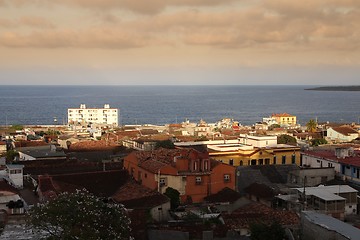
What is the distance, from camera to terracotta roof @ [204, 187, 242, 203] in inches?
1021

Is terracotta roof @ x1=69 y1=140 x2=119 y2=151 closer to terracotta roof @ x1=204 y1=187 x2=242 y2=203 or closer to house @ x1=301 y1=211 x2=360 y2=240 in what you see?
terracotta roof @ x1=204 y1=187 x2=242 y2=203

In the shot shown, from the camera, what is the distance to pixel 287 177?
32.1 m

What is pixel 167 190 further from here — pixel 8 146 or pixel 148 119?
pixel 148 119

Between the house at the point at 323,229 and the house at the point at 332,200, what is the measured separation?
15.4 ft

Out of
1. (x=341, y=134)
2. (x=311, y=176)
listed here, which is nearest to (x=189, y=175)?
(x=311, y=176)

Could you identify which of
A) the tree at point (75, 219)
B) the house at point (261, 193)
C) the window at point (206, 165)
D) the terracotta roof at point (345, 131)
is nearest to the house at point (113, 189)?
the window at point (206, 165)

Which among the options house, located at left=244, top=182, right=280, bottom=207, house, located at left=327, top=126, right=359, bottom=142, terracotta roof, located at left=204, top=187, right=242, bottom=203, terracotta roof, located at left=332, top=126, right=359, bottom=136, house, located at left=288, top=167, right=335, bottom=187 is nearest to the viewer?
terracotta roof, located at left=204, top=187, right=242, bottom=203

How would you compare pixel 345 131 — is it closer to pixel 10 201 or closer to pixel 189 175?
pixel 189 175

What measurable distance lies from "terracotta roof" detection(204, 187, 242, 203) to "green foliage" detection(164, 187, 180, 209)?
196 cm

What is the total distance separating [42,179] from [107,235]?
483 inches

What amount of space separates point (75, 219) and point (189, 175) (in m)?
14.1

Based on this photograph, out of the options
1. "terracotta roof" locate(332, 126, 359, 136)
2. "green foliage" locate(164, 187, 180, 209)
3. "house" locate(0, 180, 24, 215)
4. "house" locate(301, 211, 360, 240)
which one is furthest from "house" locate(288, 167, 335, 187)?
"terracotta roof" locate(332, 126, 359, 136)

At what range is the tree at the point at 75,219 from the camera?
44.7 feet

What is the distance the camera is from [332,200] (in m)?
23.6
